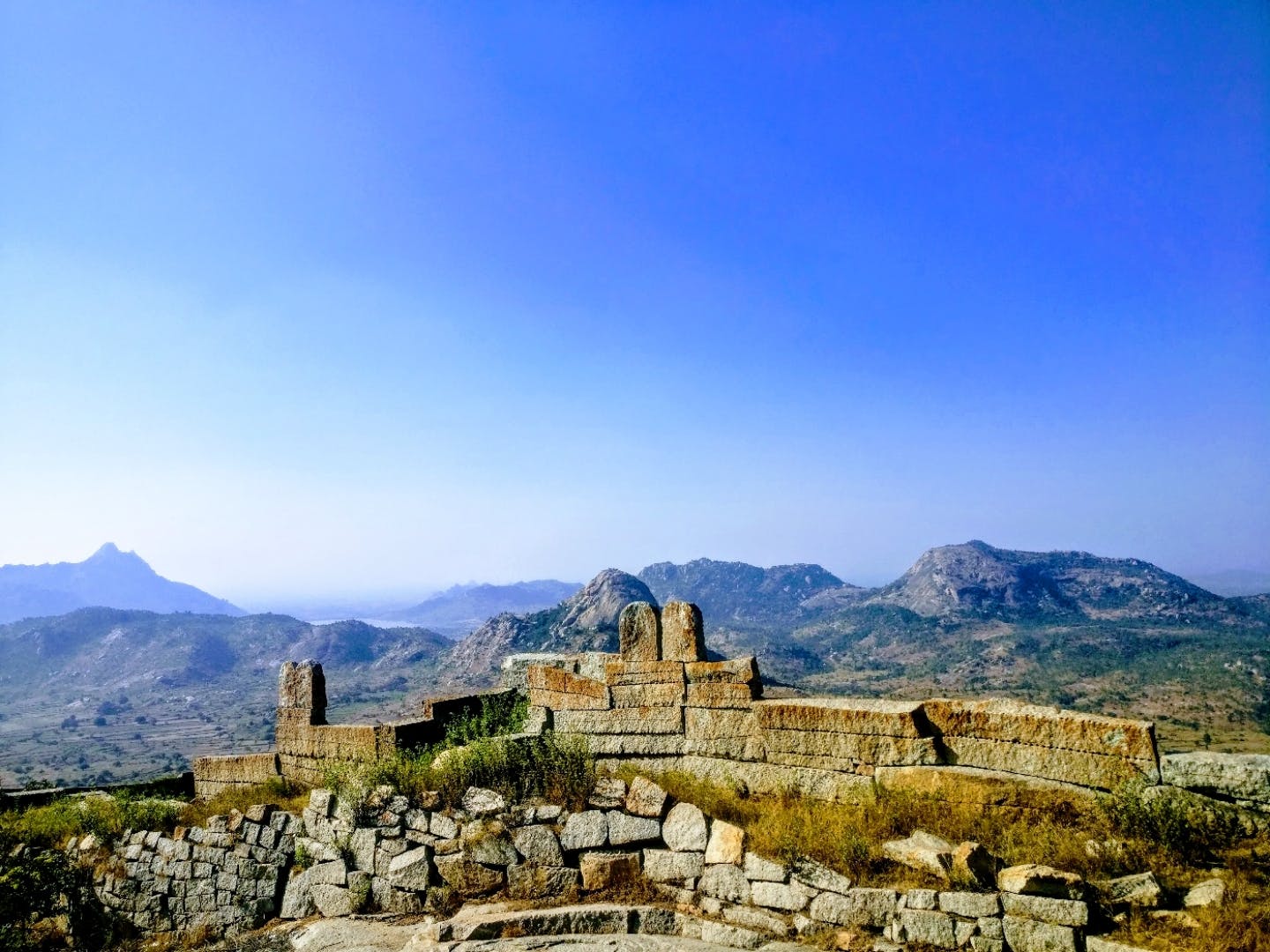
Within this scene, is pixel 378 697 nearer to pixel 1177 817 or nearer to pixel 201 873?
pixel 201 873

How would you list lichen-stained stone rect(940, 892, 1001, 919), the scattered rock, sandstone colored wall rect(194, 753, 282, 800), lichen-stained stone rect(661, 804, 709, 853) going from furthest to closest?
sandstone colored wall rect(194, 753, 282, 800)
lichen-stained stone rect(661, 804, 709, 853)
lichen-stained stone rect(940, 892, 1001, 919)
the scattered rock

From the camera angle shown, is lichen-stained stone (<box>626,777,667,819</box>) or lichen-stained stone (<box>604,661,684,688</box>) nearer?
lichen-stained stone (<box>626,777,667,819</box>)

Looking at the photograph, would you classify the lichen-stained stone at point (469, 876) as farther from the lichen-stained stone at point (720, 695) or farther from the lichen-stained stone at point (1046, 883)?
the lichen-stained stone at point (1046, 883)

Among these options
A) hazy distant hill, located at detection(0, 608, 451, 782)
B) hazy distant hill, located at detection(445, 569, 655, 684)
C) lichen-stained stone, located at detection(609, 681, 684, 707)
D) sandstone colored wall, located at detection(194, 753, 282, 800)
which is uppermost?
lichen-stained stone, located at detection(609, 681, 684, 707)

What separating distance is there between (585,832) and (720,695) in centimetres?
237

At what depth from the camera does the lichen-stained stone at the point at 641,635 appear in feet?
31.1

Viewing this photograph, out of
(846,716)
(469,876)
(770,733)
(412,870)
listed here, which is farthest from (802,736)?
(412,870)

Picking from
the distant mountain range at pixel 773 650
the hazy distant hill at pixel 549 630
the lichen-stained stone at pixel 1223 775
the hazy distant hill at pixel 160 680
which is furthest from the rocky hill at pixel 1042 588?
the lichen-stained stone at pixel 1223 775

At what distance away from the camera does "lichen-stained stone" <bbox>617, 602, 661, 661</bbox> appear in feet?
31.1

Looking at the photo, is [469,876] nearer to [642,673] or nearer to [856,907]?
[642,673]

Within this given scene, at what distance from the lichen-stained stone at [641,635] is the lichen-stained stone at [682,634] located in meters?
0.10

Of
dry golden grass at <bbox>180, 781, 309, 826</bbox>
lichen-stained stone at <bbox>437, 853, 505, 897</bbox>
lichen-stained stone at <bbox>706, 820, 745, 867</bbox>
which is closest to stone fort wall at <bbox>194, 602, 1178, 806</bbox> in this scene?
dry golden grass at <bbox>180, 781, 309, 826</bbox>

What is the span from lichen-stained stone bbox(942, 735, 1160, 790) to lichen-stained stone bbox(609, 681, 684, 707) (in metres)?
3.29

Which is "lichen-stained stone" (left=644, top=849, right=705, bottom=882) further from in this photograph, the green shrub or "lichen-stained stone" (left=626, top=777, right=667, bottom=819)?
the green shrub
